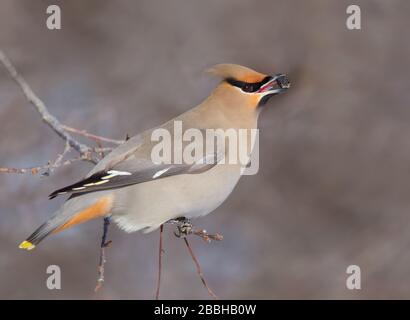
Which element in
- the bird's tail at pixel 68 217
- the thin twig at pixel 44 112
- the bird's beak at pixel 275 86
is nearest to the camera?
the thin twig at pixel 44 112

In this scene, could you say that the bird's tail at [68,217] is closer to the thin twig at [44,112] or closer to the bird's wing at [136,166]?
the bird's wing at [136,166]

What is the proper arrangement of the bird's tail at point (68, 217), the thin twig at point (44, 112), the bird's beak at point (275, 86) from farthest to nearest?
the bird's beak at point (275, 86), the bird's tail at point (68, 217), the thin twig at point (44, 112)

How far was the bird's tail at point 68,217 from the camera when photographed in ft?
12.4

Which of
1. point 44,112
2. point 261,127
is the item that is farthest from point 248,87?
point 261,127

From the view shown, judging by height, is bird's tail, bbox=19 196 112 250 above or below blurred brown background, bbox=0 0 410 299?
below

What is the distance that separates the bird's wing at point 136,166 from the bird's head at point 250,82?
0.37 meters

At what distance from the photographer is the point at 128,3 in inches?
244

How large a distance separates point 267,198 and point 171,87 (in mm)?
1046

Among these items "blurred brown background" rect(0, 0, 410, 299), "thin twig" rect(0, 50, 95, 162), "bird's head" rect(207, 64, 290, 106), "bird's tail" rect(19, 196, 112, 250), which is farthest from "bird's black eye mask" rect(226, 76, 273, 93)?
"blurred brown background" rect(0, 0, 410, 299)

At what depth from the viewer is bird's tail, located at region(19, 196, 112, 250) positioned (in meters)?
3.78

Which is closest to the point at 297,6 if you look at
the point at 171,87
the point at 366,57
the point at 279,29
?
the point at 279,29

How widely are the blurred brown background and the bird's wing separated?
1.40 m

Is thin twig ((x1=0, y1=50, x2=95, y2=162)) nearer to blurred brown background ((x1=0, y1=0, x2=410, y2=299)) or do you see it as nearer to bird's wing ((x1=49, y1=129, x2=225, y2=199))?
bird's wing ((x1=49, y1=129, x2=225, y2=199))

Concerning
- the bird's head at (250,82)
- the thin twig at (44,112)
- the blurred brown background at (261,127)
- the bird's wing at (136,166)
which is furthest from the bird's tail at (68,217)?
the blurred brown background at (261,127)
